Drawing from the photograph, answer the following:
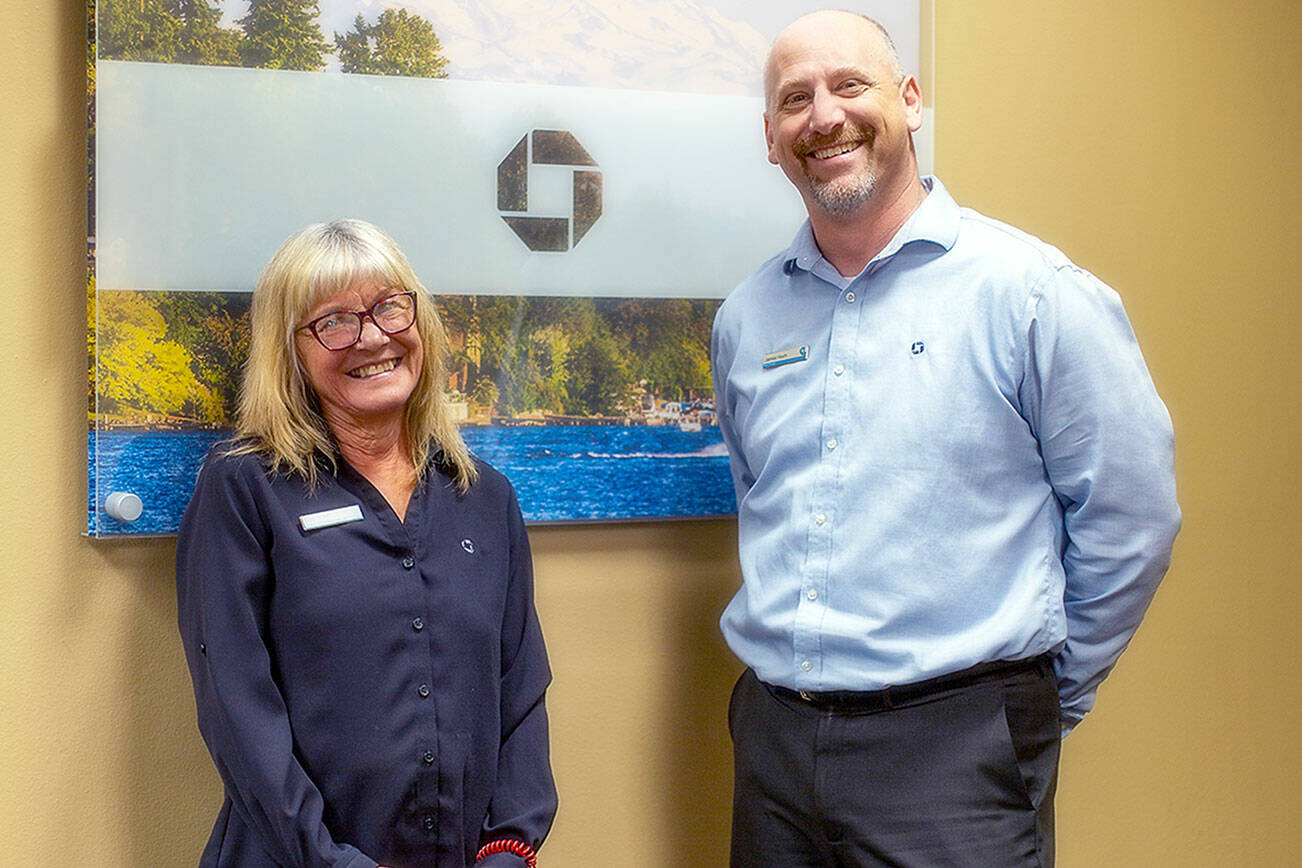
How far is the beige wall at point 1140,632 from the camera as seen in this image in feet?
5.64

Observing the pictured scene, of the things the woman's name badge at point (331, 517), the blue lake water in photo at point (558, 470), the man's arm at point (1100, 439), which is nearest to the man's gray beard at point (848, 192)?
the man's arm at point (1100, 439)

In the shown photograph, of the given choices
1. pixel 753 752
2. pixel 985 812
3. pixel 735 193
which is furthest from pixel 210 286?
pixel 985 812

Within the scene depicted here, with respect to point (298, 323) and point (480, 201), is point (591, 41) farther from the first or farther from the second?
point (298, 323)

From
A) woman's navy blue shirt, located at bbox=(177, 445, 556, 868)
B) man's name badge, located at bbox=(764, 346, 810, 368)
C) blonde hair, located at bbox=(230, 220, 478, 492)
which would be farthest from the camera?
man's name badge, located at bbox=(764, 346, 810, 368)

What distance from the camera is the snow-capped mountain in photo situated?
1.87 m

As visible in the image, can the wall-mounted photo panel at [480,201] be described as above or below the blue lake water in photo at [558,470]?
above

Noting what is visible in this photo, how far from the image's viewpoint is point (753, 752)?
1671 millimetres

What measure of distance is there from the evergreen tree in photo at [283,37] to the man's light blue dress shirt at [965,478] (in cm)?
92

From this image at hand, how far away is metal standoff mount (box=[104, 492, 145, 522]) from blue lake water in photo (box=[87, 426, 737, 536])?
0.05ft

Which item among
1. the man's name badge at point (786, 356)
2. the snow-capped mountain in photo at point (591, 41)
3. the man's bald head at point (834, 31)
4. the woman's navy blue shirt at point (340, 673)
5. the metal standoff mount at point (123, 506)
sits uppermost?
the snow-capped mountain in photo at point (591, 41)

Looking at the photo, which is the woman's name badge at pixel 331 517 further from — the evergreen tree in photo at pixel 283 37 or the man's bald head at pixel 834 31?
the man's bald head at pixel 834 31

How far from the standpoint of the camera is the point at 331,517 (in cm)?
Answer: 153

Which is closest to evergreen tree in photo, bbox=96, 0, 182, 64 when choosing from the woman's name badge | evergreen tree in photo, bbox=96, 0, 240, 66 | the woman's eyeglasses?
evergreen tree in photo, bbox=96, 0, 240, 66

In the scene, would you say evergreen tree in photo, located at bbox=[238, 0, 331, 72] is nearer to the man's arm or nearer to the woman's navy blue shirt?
the woman's navy blue shirt
